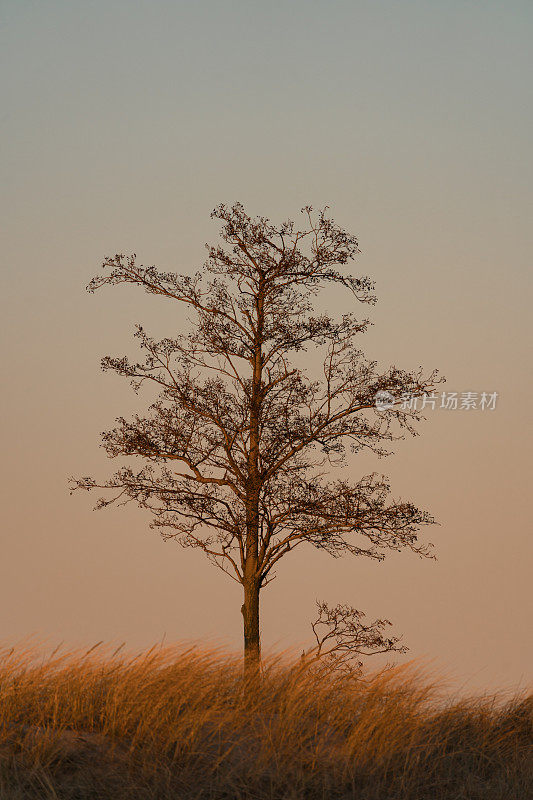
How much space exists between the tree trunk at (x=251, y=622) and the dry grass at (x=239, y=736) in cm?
Answer: 40

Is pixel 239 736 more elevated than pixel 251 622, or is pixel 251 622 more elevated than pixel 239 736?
pixel 251 622

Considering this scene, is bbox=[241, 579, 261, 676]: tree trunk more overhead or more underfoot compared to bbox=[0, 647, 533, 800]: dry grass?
more overhead

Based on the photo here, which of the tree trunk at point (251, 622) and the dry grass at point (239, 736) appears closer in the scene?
the dry grass at point (239, 736)

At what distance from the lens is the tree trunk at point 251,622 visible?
51.2 ft

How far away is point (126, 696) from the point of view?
45.0ft

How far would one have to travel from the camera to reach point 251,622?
15.7 m

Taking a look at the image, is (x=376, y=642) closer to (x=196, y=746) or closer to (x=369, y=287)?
(x=196, y=746)

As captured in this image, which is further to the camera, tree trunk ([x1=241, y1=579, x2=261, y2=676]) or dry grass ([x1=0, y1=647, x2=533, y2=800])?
tree trunk ([x1=241, y1=579, x2=261, y2=676])

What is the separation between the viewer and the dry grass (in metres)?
11.6

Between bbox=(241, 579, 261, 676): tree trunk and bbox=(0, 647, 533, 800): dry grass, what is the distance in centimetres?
40

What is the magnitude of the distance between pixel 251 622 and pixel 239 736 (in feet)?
9.50

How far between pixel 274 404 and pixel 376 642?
483 cm

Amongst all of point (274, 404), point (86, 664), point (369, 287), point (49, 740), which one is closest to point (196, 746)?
point (49, 740)

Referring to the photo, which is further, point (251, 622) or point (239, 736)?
point (251, 622)
